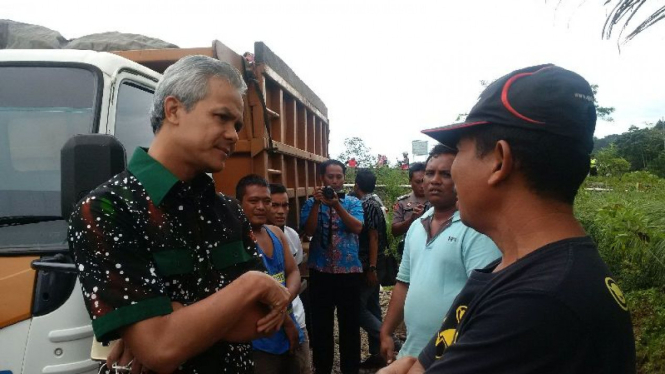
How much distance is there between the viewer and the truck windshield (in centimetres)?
247

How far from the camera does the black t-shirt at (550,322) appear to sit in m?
0.96

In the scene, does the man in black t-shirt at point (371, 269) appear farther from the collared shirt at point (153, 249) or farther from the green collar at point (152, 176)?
the green collar at point (152, 176)

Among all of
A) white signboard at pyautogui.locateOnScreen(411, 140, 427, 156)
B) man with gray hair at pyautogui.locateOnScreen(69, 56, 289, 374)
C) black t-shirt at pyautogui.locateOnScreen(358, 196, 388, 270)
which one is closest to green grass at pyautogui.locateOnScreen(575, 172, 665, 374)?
black t-shirt at pyautogui.locateOnScreen(358, 196, 388, 270)

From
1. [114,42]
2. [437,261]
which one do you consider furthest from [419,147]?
[437,261]

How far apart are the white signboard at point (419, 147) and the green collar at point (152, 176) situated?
461 inches

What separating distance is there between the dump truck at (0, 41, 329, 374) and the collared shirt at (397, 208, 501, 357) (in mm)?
1464

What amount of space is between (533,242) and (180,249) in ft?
3.15

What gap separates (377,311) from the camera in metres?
5.83

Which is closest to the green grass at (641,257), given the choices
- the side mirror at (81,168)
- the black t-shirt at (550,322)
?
the black t-shirt at (550,322)

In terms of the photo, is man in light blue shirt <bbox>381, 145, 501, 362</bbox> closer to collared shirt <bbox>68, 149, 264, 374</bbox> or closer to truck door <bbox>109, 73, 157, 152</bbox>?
collared shirt <bbox>68, 149, 264, 374</bbox>

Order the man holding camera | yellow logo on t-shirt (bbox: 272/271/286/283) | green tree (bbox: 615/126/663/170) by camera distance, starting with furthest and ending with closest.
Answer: green tree (bbox: 615/126/663/170) < the man holding camera < yellow logo on t-shirt (bbox: 272/271/286/283)

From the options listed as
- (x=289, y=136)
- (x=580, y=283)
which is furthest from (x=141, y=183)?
(x=289, y=136)

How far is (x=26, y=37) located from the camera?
153 inches

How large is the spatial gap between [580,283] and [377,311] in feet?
16.3
